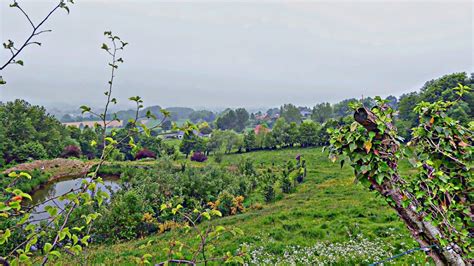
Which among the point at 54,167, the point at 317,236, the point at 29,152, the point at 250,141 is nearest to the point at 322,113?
the point at 250,141

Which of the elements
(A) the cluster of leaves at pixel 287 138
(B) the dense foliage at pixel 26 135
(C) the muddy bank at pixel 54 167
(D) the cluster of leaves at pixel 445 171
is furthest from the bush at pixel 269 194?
(B) the dense foliage at pixel 26 135

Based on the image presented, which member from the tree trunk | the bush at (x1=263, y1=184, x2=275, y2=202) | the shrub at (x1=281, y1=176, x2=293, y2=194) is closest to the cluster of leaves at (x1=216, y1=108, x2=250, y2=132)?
the shrub at (x1=281, y1=176, x2=293, y2=194)

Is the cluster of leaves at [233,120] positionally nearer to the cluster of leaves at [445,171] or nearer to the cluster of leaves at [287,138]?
the cluster of leaves at [287,138]

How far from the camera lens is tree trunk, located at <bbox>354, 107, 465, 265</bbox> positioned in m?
2.70

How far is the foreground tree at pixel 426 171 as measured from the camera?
2.72m

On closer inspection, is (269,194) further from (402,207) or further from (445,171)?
(402,207)

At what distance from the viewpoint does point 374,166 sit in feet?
9.00

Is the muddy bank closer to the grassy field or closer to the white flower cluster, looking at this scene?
the grassy field

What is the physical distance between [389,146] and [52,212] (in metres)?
3.14

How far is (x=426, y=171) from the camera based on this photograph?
3123mm

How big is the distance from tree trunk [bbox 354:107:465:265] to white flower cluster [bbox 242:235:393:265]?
2.55 m

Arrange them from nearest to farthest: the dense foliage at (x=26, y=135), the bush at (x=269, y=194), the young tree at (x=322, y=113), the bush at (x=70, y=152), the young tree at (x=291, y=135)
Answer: the bush at (x=269, y=194) < the dense foliage at (x=26, y=135) < the bush at (x=70, y=152) < the young tree at (x=291, y=135) < the young tree at (x=322, y=113)

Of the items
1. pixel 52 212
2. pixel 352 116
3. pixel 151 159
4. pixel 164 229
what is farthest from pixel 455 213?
pixel 151 159

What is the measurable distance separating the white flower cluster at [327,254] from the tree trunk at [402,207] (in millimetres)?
2554
